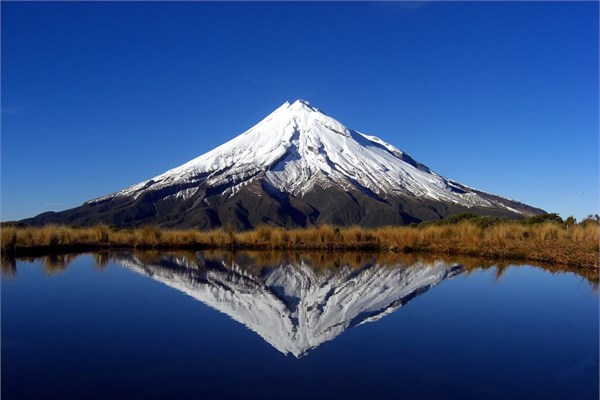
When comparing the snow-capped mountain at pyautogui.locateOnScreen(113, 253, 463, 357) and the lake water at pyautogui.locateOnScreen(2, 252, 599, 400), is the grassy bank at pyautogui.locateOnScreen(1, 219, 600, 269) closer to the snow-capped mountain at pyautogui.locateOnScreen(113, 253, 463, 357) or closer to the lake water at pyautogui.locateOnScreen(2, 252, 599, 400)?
the snow-capped mountain at pyautogui.locateOnScreen(113, 253, 463, 357)

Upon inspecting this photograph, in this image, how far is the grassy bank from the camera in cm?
1811

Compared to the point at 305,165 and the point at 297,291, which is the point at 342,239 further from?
the point at 305,165

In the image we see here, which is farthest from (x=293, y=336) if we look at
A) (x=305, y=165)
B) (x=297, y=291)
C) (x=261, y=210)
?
(x=305, y=165)

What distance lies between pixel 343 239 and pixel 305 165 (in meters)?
88.5

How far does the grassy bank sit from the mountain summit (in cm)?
→ 6087

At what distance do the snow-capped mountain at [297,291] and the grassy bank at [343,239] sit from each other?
385cm

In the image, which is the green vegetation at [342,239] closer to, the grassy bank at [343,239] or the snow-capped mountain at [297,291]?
the grassy bank at [343,239]

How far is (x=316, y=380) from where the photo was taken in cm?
530

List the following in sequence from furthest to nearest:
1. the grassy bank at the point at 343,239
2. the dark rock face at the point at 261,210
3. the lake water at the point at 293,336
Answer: the dark rock face at the point at 261,210, the grassy bank at the point at 343,239, the lake water at the point at 293,336

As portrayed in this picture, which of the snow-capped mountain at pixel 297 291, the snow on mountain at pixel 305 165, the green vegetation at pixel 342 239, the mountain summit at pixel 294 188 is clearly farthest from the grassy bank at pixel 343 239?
the snow on mountain at pixel 305 165

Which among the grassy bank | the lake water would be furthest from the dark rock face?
the lake water

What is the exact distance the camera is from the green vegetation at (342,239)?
714 inches

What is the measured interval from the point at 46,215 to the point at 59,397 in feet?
342

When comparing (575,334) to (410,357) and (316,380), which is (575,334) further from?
(316,380)
